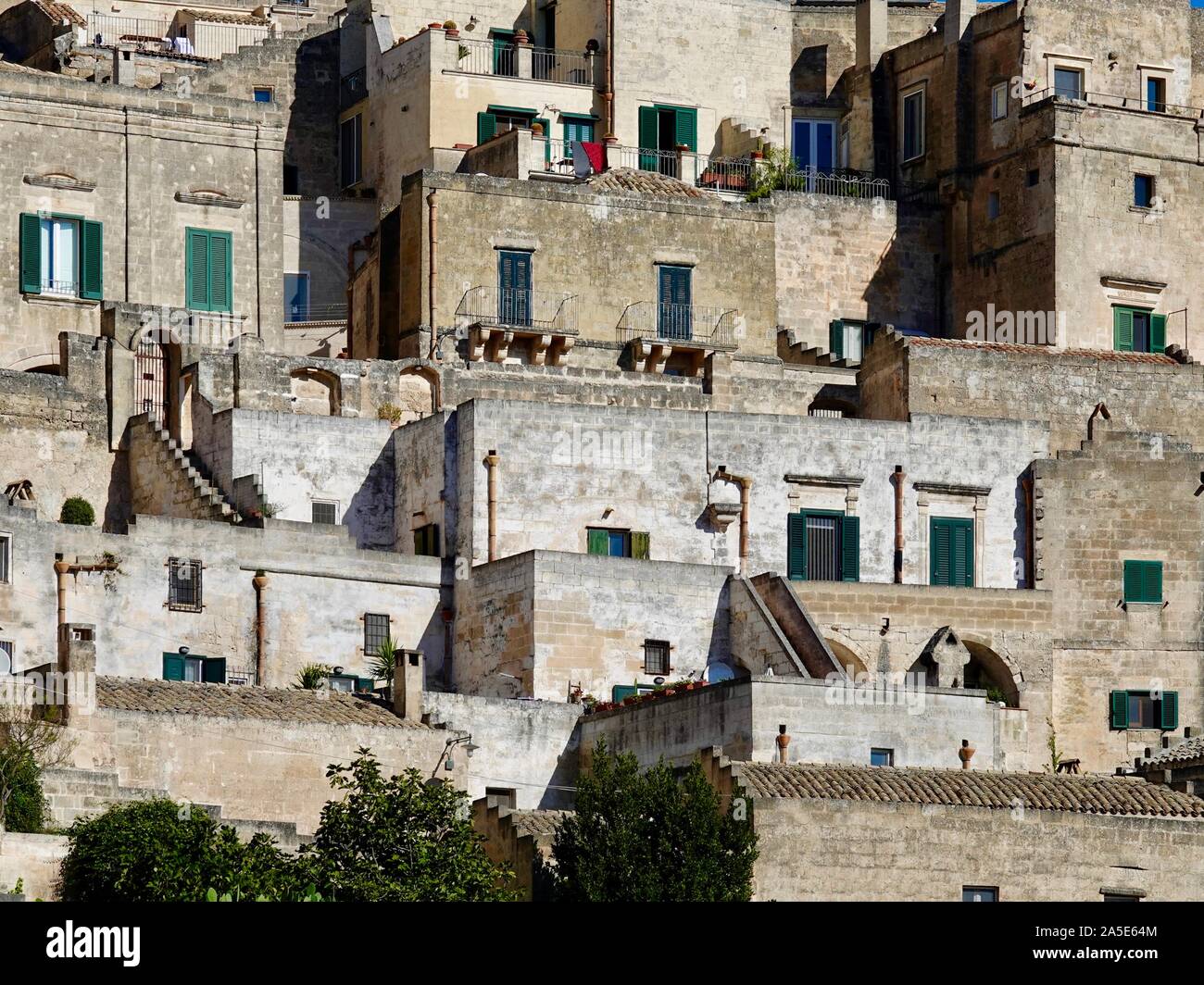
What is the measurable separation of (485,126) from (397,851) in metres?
27.9

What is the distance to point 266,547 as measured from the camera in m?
50.4

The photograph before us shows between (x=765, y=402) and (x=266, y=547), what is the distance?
1288 centimetres

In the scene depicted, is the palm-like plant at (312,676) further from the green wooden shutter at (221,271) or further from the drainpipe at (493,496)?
Result: the green wooden shutter at (221,271)

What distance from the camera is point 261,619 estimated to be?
164ft

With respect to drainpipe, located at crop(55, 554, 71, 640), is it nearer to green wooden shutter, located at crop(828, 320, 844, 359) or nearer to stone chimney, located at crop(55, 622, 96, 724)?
stone chimney, located at crop(55, 622, 96, 724)

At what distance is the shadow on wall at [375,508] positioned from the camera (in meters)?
54.8

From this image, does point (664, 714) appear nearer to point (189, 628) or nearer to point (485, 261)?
point (189, 628)

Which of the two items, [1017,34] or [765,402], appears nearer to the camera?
[765,402]

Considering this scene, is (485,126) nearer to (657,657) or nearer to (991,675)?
(657,657)

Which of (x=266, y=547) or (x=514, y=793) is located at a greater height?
(x=266, y=547)

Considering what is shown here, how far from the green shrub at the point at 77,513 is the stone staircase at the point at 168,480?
1.17m

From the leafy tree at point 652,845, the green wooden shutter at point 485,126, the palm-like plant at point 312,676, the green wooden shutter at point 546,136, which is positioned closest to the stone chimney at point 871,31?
the green wooden shutter at point 546,136

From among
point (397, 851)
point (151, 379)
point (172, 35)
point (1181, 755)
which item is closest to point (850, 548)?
point (1181, 755)
